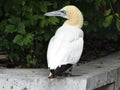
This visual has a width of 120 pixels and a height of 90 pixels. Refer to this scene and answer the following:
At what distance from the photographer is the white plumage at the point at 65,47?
16.7 feet

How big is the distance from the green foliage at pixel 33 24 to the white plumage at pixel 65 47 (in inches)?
16.7

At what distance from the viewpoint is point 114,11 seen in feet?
21.6

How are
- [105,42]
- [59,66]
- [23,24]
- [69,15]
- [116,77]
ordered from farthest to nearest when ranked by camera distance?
[105,42] → [116,77] → [23,24] → [69,15] → [59,66]

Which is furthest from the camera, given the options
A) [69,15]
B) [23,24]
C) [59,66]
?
[23,24]

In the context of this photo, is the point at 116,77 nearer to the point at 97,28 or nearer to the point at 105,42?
the point at 97,28

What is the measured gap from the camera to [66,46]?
520 cm

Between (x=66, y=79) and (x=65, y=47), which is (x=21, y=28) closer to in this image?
(x=65, y=47)

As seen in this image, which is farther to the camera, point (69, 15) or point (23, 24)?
point (23, 24)

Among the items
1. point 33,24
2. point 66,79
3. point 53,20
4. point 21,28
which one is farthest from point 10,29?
point 66,79

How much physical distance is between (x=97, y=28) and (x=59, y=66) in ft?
5.62

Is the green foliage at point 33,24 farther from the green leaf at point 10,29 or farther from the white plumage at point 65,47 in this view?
the white plumage at point 65,47

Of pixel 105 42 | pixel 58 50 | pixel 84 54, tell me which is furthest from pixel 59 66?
pixel 105 42

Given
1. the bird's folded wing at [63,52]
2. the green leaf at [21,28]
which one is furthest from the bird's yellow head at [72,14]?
the green leaf at [21,28]

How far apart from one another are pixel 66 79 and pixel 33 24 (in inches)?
35.3
